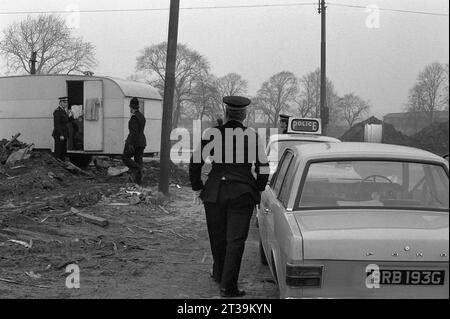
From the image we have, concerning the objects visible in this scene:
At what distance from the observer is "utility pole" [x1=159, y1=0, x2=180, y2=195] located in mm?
11188

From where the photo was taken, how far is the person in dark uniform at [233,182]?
15.7ft

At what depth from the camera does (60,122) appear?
545 inches

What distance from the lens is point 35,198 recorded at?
32.4 feet

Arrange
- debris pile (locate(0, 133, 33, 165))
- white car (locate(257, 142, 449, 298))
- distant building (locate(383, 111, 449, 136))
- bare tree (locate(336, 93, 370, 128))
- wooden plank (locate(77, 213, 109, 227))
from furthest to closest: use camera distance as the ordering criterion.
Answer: bare tree (locate(336, 93, 370, 128)) < debris pile (locate(0, 133, 33, 165)) < distant building (locate(383, 111, 449, 136)) < wooden plank (locate(77, 213, 109, 227)) < white car (locate(257, 142, 449, 298))

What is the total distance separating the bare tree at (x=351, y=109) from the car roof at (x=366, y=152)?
35762 mm

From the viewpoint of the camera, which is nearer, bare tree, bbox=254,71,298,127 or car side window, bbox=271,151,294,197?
car side window, bbox=271,151,294,197

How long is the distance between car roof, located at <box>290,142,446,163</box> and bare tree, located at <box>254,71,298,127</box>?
132 feet

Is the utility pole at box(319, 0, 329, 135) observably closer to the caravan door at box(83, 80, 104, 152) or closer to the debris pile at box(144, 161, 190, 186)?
the debris pile at box(144, 161, 190, 186)

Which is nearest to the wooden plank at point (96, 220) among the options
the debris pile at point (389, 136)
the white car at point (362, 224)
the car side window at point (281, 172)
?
the car side window at point (281, 172)

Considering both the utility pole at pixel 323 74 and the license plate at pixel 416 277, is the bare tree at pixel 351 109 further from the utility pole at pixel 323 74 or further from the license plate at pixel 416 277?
the license plate at pixel 416 277

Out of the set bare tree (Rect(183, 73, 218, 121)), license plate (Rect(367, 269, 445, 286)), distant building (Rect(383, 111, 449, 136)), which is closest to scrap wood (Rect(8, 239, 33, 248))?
license plate (Rect(367, 269, 445, 286))

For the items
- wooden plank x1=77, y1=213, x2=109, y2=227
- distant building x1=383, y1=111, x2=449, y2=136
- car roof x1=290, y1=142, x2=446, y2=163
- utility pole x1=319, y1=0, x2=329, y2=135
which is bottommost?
wooden plank x1=77, y1=213, x2=109, y2=227

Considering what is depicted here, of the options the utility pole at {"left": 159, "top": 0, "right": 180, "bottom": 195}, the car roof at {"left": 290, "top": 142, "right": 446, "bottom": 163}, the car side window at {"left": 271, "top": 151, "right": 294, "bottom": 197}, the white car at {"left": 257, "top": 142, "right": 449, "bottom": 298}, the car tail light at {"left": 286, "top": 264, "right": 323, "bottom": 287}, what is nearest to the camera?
the white car at {"left": 257, "top": 142, "right": 449, "bottom": 298}
